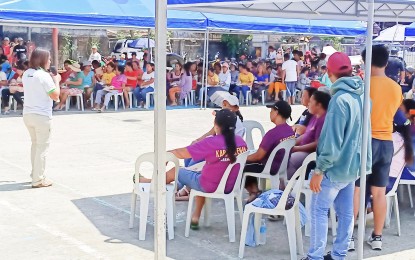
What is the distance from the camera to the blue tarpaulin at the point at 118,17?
12945 mm

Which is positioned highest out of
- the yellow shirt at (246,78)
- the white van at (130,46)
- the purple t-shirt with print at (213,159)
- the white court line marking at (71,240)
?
the white van at (130,46)

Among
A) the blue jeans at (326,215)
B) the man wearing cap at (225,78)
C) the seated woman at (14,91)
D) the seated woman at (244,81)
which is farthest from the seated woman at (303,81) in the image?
the blue jeans at (326,215)

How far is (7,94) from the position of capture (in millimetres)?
14164

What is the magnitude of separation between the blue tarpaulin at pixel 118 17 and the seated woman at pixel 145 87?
1670mm

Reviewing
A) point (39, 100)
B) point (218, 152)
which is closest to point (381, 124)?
point (218, 152)

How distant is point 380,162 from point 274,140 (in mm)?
1174

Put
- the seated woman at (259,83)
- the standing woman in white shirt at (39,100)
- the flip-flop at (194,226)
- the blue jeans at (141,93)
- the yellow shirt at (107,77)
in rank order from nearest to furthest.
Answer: the flip-flop at (194,226)
the standing woman in white shirt at (39,100)
the yellow shirt at (107,77)
the blue jeans at (141,93)
the seated woman at (259,83)

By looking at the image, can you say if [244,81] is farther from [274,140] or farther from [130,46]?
[130,46]

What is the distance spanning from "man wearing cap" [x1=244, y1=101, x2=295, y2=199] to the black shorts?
1046mm

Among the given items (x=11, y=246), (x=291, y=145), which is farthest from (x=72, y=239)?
(x=291, y=145)

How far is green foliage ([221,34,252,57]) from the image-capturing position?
3167 cm

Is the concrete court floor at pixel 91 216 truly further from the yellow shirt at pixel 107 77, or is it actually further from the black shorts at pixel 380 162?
the yellow shirt at pixel 107 77

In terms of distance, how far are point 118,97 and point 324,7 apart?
309 inches

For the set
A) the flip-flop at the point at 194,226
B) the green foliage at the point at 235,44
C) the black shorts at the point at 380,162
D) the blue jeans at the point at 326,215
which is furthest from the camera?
A: the green foliage at the point at 235,44
